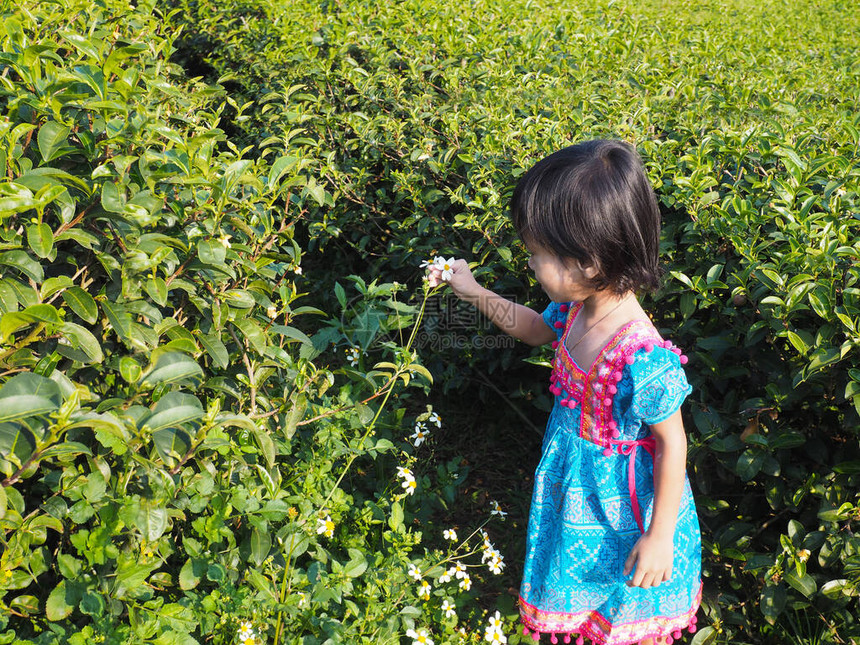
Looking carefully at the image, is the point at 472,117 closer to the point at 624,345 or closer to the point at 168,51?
the point at 168,51

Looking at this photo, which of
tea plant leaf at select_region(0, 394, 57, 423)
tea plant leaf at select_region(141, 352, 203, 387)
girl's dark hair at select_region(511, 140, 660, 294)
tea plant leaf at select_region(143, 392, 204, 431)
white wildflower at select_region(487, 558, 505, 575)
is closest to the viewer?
tea plant leaf at select_region(0, 394, 57, 423)

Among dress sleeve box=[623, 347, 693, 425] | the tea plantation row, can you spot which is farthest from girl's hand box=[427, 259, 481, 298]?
dress sleeve box=[623, 347, 693, 425]

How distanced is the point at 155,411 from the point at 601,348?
104cm

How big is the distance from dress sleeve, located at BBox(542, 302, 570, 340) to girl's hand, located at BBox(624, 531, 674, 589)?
62 cm

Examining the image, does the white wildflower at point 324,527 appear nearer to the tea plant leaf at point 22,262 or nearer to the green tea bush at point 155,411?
the green tea bush at point 155,411

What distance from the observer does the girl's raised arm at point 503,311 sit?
2207 mm

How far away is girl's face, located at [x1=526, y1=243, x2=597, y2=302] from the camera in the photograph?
5.85 ft

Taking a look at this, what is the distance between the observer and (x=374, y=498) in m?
2.54

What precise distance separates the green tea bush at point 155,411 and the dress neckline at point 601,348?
1.36 ft

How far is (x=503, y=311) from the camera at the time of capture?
2225mm

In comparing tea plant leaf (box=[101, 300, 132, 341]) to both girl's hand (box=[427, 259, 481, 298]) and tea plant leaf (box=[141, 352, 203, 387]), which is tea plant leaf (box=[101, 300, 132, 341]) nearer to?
tea plant leaf (box=[141, 352, 203, 387])

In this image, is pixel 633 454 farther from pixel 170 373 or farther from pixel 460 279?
pixel 170 373

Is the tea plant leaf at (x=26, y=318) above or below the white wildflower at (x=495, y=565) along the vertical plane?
above

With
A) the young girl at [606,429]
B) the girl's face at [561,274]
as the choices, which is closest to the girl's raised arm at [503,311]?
the young girl at [606,429]
